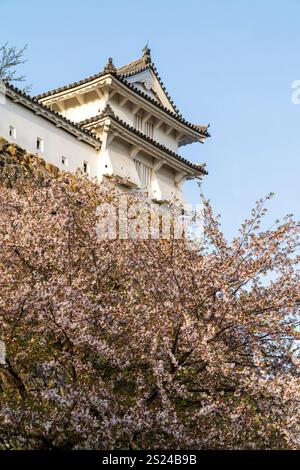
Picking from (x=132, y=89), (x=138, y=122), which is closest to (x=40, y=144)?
(x=132, y=89)

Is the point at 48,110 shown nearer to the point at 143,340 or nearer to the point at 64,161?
the point at 64,161

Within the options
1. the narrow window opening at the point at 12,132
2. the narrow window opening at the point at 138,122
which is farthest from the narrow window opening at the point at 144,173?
the narrow window opening at the point at 12,132

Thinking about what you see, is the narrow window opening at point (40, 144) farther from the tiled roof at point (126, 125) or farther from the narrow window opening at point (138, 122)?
the narrow window opening at point (138, 122)

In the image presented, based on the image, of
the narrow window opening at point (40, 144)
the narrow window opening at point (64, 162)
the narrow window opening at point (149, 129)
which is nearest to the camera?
the narrow window opening at point (40, 144)

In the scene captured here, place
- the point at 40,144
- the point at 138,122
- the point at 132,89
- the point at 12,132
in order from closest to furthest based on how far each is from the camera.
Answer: the point at 12,132, the point at 40,144, the point at 132,89, the point at 138,122

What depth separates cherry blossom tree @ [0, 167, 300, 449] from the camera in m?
10.1

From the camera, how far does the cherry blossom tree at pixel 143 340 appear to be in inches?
399

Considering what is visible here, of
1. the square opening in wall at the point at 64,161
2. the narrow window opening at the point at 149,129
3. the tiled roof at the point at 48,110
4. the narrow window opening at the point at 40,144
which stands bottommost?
the square opening in wall at the point at 64,161

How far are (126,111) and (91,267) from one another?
22144mm

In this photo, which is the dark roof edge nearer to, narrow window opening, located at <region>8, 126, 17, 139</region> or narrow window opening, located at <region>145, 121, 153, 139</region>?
narrow window opening, located at <region>145, 121, 153, 139</region>

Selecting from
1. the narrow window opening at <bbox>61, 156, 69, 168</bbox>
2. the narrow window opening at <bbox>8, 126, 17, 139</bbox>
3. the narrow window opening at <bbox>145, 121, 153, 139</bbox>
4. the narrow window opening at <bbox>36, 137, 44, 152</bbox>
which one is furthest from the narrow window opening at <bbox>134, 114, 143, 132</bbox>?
the narrow window opening at <bbox>8, 126, 17, 139</bbox>

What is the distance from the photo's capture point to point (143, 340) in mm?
11062
